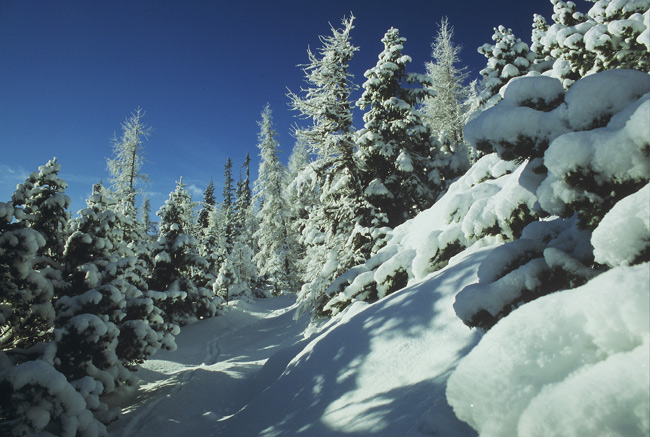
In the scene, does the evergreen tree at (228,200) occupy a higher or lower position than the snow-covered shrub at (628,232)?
higher

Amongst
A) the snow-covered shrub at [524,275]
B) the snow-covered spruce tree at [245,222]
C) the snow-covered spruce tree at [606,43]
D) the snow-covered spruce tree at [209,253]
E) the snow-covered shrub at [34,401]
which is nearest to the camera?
the snow-covered shrub at [524,275]

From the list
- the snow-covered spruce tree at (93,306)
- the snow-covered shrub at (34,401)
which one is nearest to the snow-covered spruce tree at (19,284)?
the snow-covered spruce tree at (93,306)

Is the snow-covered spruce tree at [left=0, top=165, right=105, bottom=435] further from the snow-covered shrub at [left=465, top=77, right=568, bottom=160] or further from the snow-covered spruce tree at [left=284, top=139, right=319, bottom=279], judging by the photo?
the snow-covered spruce tree at [left=284, top=139, right=319, bottom=279]

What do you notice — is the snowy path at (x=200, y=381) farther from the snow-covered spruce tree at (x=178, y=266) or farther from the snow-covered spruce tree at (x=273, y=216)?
the snow-covered spruce tree at (x=273, y=216)

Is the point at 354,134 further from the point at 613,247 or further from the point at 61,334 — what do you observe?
the point at 613,247

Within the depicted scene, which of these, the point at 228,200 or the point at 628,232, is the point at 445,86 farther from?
the point at 228,200

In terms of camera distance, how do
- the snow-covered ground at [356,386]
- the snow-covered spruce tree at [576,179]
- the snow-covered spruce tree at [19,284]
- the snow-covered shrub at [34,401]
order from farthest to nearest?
the snow-covered spruce tree at [19,284] < the snow-covered shrub at [34,401] < the snow-covered ground at [356,386] < the snow-covered spruce tree at [576,179]

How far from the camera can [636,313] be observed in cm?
127

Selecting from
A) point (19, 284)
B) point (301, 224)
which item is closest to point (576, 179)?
point (19, 284)

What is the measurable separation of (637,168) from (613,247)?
0.44 meters

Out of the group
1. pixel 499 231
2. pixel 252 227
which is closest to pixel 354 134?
pixel 499 231

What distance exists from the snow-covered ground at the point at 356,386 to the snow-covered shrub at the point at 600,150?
5.21ft

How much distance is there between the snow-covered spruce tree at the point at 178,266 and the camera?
1605 cm

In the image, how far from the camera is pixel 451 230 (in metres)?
6.29
